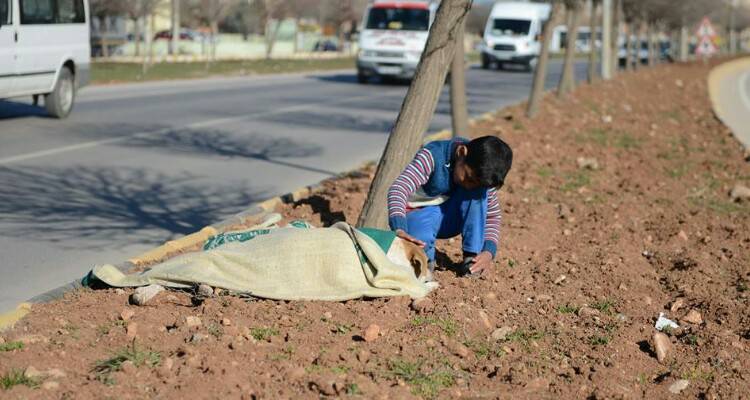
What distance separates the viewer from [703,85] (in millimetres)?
39250

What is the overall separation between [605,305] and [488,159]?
1.17 m

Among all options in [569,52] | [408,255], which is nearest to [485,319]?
[408,255]

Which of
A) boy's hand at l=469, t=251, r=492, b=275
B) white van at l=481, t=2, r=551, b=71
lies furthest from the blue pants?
white van at l=481, t=2, r=551, b=71

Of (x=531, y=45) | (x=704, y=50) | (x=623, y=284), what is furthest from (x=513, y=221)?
(x=531, y=45)

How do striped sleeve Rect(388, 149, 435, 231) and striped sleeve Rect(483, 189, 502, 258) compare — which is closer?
striped sleeve Rect(388, 149, 435, 231)

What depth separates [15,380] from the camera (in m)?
4.35

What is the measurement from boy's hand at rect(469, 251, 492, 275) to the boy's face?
476 millimetres

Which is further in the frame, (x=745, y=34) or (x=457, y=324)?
(x=745, y=34)

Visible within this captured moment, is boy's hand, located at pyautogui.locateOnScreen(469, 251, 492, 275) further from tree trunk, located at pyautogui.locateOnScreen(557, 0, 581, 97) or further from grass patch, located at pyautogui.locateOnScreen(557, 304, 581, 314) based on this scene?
tree trunk, located at pyautogui.locateOnScreen(557, 0, 581, 97)

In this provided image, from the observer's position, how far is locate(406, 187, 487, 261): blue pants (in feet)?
21.5

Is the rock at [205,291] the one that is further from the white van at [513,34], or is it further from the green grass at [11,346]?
the white van at [513,34]

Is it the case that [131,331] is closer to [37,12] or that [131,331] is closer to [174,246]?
[174,246]

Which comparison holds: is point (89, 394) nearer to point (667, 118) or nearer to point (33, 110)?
point (33, 110)

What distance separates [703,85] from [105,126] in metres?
27.4
